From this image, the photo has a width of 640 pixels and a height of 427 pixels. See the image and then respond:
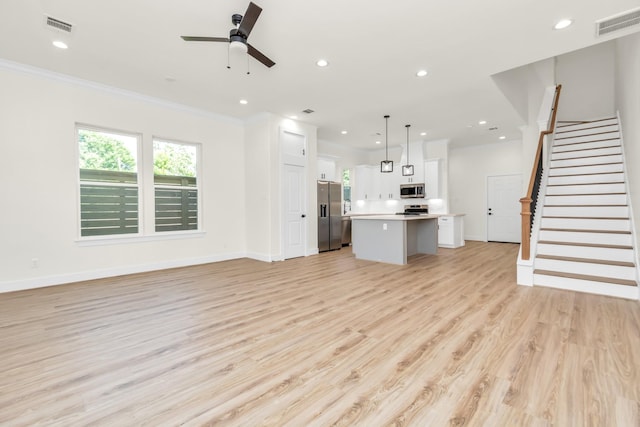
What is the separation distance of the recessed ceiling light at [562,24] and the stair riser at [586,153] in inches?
143

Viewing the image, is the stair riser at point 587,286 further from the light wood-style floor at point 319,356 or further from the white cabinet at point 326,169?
the white cabinet at point 326,169

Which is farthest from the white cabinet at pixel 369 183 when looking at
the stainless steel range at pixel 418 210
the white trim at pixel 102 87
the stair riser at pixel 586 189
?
the white trim at pixel 102 87

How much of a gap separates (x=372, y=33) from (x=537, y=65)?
523cm

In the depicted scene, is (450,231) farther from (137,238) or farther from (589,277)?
(137,238)

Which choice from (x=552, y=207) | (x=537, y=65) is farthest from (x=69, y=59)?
(x=537, y=65)

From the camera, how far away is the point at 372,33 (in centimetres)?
321

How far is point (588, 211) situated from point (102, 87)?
313 inches

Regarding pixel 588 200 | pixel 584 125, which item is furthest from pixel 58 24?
pixel 584 125

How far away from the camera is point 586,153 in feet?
18.8

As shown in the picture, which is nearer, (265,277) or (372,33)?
(372,33)

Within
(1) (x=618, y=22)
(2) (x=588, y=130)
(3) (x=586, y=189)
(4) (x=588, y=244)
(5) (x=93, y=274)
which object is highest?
(1) (x=618, y=22)

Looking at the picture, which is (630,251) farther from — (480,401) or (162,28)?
(162,28)

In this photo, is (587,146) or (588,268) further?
(587,146)

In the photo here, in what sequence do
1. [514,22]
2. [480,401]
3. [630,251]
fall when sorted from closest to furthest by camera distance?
[480,401], [514,22], [630,251]
